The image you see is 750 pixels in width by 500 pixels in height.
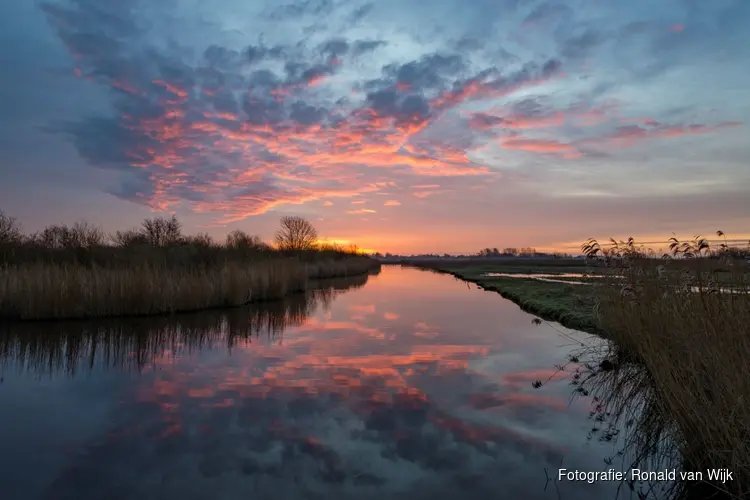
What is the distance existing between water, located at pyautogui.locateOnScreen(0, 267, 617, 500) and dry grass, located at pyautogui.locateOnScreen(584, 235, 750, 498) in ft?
2.28

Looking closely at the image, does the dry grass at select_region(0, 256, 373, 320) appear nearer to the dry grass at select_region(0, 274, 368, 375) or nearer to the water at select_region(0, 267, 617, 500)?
the dry grass at select_region(0, 274, 368, 375)

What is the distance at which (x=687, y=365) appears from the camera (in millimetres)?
4793

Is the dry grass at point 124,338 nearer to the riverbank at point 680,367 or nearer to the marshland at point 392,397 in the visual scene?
the marshland at point 392,397

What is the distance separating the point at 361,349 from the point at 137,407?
5067 millimetres

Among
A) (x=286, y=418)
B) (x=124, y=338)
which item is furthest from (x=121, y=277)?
(x=286, y=418)

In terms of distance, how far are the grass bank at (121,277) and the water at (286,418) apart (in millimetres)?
2344

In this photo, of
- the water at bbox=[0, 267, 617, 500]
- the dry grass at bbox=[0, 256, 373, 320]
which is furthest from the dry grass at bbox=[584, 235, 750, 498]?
the dry grass at bbox=[0, 256, 373, 320]

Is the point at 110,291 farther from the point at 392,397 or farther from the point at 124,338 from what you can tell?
the point at 392,397

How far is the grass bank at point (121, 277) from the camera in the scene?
44.7 ft

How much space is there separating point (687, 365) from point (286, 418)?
15.2 ft

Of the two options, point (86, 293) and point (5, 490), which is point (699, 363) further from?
point (86, 293)

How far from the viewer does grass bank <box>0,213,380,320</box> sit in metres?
13.6

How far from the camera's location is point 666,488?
399cm

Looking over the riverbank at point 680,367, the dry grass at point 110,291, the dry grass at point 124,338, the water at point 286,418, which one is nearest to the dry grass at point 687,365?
the riverbank at point 680,367
